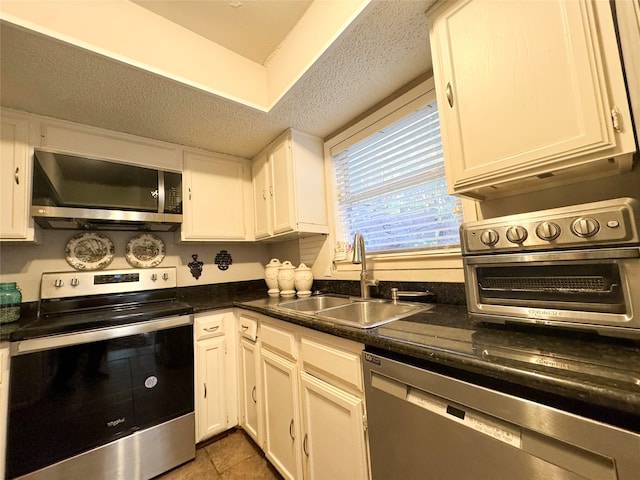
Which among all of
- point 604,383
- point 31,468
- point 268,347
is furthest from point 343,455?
point 31,468

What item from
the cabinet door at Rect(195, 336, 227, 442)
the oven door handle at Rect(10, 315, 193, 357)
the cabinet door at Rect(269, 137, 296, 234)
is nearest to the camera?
the oven door handle at Rect(10, 315, 193, 357)

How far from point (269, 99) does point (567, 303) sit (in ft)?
5.99

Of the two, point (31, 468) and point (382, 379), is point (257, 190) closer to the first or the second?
point (382, 379)

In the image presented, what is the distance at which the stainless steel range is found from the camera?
4.08 ft

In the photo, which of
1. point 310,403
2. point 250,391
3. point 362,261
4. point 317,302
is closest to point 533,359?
point 310,403

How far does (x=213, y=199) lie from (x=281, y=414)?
168 cm

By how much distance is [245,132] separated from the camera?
6.45 feet

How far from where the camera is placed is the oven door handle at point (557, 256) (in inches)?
25.2

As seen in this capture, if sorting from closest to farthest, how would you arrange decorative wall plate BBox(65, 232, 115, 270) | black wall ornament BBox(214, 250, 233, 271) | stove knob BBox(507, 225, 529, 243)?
stove knob BBox(507, 225, 529, 243), decorative wall plate BBox(65, 232, 115, 270), black wall ornament BBox(214, 250, 233, 271)

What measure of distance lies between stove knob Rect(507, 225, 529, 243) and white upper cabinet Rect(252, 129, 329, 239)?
1.34 m

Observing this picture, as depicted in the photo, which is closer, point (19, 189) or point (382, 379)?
point (382, 379)

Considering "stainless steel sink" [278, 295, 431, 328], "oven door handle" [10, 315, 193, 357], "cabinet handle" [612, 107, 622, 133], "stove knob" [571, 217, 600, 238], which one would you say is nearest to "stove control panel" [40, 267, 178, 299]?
"oven door handle" [10, 315, 193, 357]

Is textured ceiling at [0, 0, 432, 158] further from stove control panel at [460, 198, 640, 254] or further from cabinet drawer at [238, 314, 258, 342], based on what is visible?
cabinet drawer at [238, 314, 258, 342]

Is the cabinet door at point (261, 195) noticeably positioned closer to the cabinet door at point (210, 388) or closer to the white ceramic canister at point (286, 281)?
the white ceramic canister at point (286, 281)
